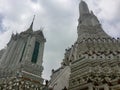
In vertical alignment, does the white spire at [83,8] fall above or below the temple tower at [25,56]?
above

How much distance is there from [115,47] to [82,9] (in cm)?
2470

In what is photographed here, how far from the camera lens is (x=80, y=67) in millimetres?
34625

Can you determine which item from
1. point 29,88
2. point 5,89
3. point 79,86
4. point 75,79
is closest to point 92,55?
point 75,79

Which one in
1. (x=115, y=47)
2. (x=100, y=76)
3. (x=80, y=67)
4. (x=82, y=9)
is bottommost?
(x=100, y=76)

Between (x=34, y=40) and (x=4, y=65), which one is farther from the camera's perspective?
(x=34, y=40)

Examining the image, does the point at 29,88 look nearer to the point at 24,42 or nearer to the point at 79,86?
the point at 79,86

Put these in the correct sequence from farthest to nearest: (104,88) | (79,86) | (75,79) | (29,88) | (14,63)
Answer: (14,63) < (75,79) < (29,88) < (79,86) < (104,88)

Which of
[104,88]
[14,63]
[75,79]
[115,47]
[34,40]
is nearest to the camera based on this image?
[104,88]

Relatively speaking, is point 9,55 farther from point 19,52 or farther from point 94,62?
point 94,62

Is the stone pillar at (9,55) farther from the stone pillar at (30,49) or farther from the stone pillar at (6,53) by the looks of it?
the stone pillar at (30,49)

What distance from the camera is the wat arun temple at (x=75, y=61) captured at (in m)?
30.0

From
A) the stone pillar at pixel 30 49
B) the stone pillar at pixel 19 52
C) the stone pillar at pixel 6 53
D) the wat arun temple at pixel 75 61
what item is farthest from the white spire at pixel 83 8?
the stone pillar at pixel 6 53

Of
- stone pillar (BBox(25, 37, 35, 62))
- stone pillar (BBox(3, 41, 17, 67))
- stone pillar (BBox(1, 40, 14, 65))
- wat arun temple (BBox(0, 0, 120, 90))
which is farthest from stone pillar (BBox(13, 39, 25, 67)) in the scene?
stone pillar (BBox(1, 40, 14, 65))

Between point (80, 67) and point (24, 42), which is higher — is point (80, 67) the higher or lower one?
the lower one
